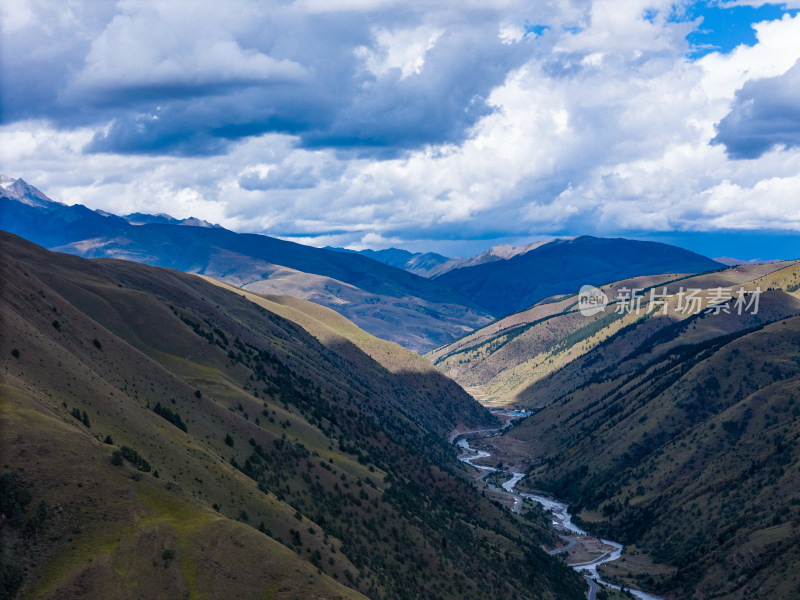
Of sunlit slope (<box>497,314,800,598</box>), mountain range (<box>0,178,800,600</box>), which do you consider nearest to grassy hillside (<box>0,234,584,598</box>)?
mountain range (<box>0,178,800,600</box>)

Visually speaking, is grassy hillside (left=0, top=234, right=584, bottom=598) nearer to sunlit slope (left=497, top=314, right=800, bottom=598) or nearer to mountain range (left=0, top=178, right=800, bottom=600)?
mountain range (left=0, top=178, right=800, bottom=600)

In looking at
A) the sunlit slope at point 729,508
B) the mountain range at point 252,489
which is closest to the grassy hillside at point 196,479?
the mountain range at point 252,489

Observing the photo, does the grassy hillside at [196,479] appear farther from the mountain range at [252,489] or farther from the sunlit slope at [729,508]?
the sunlit slope at [729,508]

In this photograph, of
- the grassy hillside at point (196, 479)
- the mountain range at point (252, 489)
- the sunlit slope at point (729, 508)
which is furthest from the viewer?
the sunlit slope at point (729, 508)

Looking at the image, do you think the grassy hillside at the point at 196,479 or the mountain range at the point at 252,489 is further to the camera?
the mountain range at the point at 252,489

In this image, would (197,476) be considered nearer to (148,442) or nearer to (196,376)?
(148,442)

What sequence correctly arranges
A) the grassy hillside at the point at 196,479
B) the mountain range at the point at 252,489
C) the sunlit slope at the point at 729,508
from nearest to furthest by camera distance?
the grassy hillside at the point at 196,479
the mountain range at the point at 252,489
the sunlit slope at the point at 729,508

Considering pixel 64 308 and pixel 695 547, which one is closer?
pixel 64 308

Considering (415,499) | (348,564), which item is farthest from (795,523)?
(348,564)
